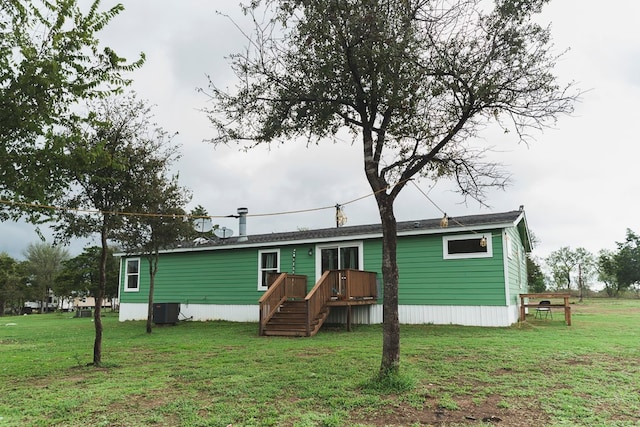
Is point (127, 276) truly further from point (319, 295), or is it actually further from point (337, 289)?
point (337, 289)

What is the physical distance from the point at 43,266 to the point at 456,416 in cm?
4544

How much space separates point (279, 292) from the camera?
13.3m

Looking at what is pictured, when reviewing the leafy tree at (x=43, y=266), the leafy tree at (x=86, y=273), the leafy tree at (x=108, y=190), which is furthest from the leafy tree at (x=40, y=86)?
the leafy tree at (x=43, y=266)

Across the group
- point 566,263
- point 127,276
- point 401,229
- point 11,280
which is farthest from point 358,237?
point 566,263

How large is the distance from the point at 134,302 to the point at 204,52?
48.7 ft

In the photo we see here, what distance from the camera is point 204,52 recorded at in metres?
7.43

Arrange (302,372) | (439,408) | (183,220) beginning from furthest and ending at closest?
(183,220) → (302,372) → (439,408)

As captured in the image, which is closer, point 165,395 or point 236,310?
point 165,395

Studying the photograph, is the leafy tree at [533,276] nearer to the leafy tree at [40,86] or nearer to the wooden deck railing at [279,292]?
the wooden deck railing at [279,292]

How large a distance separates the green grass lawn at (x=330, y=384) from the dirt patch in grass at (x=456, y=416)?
0.01m

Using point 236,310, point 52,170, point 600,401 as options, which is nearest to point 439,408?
point 600,401

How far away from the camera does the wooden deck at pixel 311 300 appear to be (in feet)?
39.0

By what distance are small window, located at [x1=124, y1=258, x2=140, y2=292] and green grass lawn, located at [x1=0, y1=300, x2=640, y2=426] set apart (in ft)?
31.9

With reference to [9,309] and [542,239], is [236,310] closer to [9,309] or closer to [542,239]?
[542,239]
